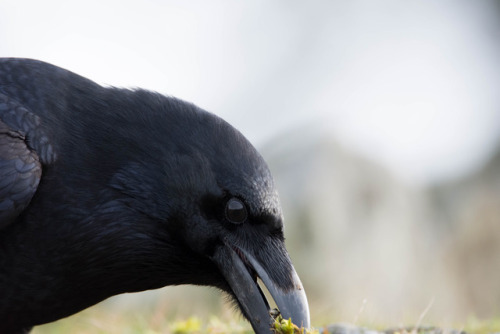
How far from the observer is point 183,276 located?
3914mm

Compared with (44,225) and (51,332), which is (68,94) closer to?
(44,225)

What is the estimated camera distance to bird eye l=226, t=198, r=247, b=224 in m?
3.67

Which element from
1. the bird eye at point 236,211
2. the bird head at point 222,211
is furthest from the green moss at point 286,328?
the bird eye at point 236,211

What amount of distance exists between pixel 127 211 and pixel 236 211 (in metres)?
0.64

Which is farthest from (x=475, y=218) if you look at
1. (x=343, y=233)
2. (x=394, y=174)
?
(x=343, y=233)

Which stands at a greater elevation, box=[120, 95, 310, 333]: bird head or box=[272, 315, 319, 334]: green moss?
box=[120, 95, 310, 333]: bird head

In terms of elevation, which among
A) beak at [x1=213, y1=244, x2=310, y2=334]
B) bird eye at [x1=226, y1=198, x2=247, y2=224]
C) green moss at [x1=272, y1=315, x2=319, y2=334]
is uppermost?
bird eye at [x1=226, y1=198, x2=247, y2=224]

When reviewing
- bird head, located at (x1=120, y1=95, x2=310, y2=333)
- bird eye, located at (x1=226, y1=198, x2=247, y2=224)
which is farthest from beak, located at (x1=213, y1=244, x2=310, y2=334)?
bird eye, located at (x1=226, y1=198, x2=247, y2=224)

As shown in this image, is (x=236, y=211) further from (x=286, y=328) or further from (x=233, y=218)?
(x=286, y=328)

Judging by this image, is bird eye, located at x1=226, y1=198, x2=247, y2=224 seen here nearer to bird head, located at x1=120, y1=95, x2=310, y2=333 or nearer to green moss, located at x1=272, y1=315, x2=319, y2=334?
bird head, located at x1=120, y1=95, x2=310, y2=333

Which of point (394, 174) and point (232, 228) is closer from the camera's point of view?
point (232, 228)

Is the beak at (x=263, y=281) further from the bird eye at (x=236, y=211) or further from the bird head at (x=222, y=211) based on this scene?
the bird eye at (x=236, y=211)

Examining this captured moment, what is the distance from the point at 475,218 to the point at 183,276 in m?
11.4

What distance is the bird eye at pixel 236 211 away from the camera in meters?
3.67
